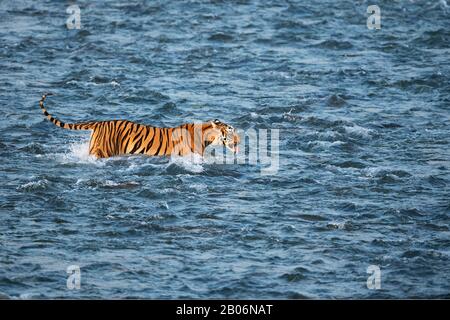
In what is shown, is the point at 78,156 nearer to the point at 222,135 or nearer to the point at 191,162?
the point at 191,162

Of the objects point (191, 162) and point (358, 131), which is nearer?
point (191, 162)

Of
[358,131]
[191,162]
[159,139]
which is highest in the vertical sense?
[159,139]

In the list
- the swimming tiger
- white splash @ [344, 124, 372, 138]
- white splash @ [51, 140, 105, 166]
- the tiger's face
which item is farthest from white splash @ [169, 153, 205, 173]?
white splash @ [344, 124, 372, 138]

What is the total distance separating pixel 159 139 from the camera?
18812mm

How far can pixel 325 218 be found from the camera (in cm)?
→ 1647

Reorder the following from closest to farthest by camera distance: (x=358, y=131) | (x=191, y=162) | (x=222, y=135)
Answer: (x=191, y=162) < (x=222, y=135) < (x=358, y=131)

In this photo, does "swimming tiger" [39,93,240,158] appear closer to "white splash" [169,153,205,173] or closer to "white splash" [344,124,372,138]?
"white splash" [169,153,205,173]

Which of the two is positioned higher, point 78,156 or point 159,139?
point 159,139

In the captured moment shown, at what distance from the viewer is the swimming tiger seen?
18.6 metres

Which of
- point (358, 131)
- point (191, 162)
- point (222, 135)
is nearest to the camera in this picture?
point (191, 162)

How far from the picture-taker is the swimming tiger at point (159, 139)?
1864cm

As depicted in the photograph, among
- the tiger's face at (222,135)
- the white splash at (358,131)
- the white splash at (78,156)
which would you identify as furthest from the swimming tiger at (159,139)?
the white splash at (358,131)

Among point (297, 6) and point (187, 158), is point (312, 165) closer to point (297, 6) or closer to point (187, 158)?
point (187, 158)

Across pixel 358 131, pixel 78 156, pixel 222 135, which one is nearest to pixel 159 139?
pixel 222 135
